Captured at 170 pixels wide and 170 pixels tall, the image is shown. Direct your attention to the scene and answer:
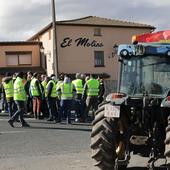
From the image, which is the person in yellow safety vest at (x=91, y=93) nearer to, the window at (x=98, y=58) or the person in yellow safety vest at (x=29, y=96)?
the person in yellow safety vest at (x=29, y=96)

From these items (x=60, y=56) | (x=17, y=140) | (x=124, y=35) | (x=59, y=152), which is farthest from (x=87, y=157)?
(x=124, y=35)

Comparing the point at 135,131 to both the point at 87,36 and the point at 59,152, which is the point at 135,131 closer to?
the point at 59,152

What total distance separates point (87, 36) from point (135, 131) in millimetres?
39491

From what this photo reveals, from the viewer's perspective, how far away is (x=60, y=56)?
46500 mm

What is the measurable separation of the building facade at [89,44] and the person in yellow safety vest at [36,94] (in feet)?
87.7

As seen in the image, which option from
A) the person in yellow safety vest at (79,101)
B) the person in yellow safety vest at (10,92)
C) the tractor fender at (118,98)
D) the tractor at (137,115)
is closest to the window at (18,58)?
the person in yellow safety vest at (79,101)

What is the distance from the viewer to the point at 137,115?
8.66 meters

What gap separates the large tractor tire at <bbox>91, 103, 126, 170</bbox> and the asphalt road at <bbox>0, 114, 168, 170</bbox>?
101 centimetres

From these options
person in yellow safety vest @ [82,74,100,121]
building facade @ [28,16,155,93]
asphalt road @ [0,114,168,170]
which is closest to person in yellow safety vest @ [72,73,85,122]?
person in yellow safety vest @ [82,74,100,121]

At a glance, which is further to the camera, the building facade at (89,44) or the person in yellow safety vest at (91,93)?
the building facade at (89,44)

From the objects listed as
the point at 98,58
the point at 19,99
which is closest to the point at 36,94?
the point at 19,99

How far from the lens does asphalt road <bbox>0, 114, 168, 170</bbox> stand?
389 inches

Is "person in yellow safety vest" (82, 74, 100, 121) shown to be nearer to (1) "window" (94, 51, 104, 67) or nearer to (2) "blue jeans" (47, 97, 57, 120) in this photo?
(2) "blue jeans" (47, 97, 57, 120)

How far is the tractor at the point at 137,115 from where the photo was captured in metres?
8.45
